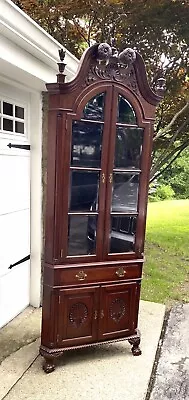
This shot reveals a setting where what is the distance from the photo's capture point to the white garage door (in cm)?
306

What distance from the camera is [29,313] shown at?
11.4 feet

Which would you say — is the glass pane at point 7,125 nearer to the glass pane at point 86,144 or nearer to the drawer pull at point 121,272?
the glass pane at point 86,144

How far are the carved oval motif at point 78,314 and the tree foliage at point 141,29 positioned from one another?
329 centimetres

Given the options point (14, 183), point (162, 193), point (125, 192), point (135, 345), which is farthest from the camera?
point (162, 193)

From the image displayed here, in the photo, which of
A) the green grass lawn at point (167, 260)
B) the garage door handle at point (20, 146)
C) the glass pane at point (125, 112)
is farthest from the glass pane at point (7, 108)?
the green grass lawn at point (167, 260)

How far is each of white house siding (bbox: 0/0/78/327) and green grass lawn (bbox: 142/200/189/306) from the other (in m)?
1.38

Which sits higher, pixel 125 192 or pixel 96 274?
pixel 125 192

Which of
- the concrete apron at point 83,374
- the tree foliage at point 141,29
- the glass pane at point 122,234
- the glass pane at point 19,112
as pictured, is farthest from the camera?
the tree foliage at point 141,29

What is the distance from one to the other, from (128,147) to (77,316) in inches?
47.9

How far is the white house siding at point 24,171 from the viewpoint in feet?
8.64

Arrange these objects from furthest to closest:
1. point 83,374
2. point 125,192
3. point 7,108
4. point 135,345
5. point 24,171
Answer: point 24,171, point 7,108, point 135,345, point 125,192, point 83,374

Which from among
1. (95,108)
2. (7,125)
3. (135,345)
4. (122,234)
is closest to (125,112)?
(95,108)

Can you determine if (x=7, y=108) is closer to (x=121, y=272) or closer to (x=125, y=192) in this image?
(x=125, y=192)

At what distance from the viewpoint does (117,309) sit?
107 inches
